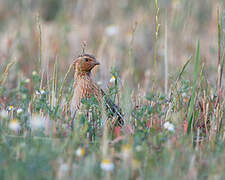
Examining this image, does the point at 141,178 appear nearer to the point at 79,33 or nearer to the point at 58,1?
the point at 79,33

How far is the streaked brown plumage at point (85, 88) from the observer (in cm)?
508

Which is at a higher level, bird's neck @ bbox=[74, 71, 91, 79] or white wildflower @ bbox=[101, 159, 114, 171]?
bird's neck @ bbox=[74, 71, 91, 79]

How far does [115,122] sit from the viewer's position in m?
4.72

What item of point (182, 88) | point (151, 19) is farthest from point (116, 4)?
point (182, 88)

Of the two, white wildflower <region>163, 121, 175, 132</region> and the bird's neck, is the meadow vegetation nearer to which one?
white wildflower <region>163, 121, 175, 132</region>

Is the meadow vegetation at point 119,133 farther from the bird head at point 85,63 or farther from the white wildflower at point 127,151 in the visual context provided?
the bird head at point 85,63

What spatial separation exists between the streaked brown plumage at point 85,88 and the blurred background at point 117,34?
2.43m

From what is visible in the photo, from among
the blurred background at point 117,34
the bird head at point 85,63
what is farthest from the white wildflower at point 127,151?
the blurred background at point 117,34

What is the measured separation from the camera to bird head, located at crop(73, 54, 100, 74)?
A: 5.68 m

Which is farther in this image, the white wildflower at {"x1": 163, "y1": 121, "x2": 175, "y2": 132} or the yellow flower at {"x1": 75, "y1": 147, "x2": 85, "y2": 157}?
the white wildflower at {"x1": 163, "y1": 121, "x2": 175, "y2": 132}

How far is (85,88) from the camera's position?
5.50 m

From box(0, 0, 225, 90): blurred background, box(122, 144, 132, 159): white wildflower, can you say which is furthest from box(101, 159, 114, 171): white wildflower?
box(0, 0, 225, 90): blurred background

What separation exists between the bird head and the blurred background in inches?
94.9

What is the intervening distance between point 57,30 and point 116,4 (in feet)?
8.31
